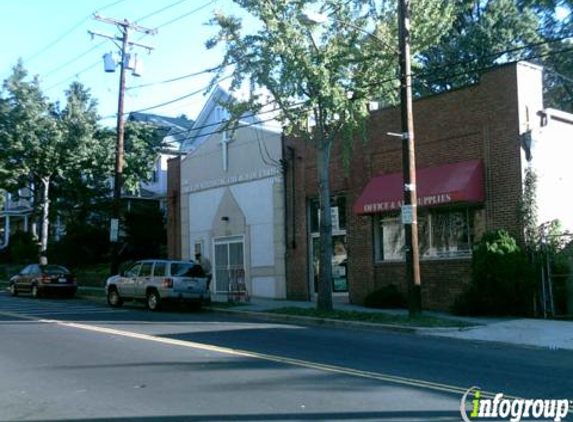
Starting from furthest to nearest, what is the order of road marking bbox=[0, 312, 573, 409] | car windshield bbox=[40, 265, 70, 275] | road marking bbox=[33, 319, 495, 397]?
car windshield bbox=[40, 265, 70, 275] < road marking bbox=[33, 319, 495, 397] < road marking bbox=[0, 312, 573, 409]

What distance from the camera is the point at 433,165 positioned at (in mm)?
18828

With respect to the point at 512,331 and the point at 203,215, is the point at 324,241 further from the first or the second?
the point at 203,215

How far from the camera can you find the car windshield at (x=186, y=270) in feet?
66.0

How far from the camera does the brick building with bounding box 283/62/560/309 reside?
56.7 ft

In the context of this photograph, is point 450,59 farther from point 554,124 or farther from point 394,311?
point 394,311

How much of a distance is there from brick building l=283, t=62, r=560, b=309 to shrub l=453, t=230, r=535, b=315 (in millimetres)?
971

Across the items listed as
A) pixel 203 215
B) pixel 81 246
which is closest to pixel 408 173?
pixel 203 215

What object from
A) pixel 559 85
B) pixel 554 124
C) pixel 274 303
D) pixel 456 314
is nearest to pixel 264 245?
pixel 274 303

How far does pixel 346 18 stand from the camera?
17.4m

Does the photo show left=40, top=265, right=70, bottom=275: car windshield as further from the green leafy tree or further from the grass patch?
the grass patch

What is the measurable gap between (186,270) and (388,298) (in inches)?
247

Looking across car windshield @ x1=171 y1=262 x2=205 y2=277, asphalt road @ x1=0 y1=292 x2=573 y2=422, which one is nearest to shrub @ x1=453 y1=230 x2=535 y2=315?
asphalt road @ x1=0 y1=292 x2=573 y2=422

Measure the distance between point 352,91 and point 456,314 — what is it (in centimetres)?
650

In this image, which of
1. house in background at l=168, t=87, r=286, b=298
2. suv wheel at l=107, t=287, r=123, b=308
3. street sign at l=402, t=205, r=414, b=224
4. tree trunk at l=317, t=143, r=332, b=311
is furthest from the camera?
house in background at l=168, t=87, r=286, b=298
